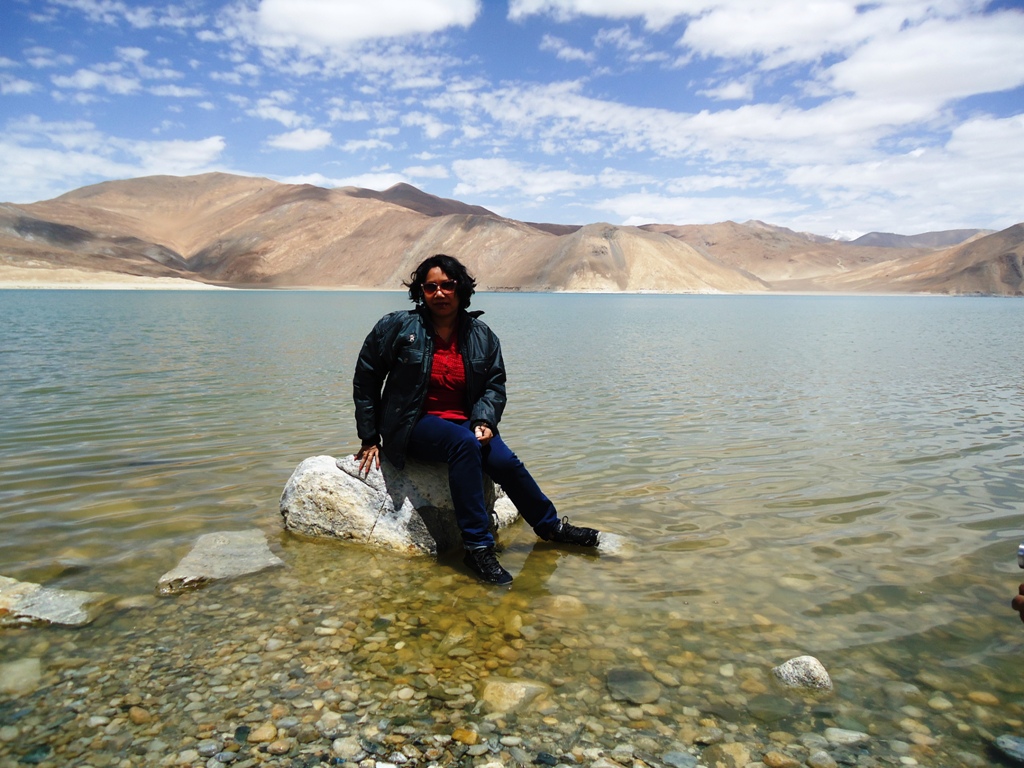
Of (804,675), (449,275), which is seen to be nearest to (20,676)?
(449,275)

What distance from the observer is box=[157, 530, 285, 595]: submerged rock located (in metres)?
4.72

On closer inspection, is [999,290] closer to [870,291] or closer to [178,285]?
[870,291]

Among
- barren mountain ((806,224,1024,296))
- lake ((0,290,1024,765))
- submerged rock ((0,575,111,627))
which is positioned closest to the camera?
lake ((0,290,1024,765))

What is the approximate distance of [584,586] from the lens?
4887 mm

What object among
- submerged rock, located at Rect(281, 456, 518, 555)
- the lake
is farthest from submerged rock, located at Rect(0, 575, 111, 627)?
submerged rock, located at Rect(281, 456, 518, 555)

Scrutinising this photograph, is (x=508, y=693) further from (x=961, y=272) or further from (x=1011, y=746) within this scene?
(x=961, y=272)

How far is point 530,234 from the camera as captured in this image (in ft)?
490

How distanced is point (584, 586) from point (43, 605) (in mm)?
3386

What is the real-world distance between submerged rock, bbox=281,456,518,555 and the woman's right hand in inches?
2.7

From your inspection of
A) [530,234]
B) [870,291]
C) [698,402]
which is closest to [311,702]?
[698,402]

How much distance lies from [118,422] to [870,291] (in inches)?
7172

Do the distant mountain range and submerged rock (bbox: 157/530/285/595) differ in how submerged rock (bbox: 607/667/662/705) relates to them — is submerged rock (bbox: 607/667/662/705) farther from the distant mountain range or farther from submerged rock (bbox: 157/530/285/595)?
the distant mountain range

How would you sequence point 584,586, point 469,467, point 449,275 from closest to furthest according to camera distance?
1. point 584,586
2. point 469,467
3. point 449,275

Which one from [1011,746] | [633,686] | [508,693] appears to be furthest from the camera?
[633,686]
